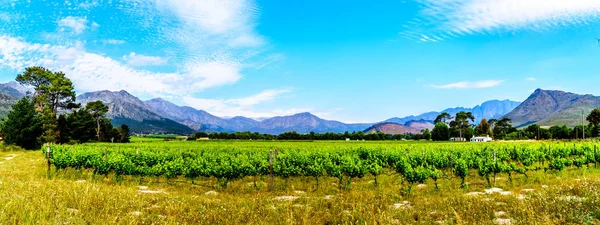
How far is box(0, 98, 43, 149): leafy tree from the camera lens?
53409 mm

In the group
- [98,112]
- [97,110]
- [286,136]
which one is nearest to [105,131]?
[98,112]

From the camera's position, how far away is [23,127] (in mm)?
54031

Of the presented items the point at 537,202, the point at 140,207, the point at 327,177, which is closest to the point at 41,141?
the point at 327,177

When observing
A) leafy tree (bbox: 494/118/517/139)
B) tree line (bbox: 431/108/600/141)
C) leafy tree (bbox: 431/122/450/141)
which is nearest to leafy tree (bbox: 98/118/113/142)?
leafy tree (bbox: 431/122/450/141)

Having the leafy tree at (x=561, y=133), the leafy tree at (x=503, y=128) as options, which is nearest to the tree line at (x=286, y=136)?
the leafy tree at (x=503, y=128)

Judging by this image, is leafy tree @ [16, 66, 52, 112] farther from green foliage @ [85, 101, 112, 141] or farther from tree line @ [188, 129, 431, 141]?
tree line @ [188, 129, 431, 141]

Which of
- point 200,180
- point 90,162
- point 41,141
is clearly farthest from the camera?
point 41,141

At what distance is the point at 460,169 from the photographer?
21.0 metres

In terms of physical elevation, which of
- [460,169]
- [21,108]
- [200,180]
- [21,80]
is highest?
[21,80]

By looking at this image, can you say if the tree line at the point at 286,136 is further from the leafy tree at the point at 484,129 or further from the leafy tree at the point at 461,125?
the leafy tree at the point at 484,129

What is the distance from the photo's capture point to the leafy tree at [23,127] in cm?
5341

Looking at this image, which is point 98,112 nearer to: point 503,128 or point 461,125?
point 461,125

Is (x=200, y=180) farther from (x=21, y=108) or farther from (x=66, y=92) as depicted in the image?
(x=66, y=92)

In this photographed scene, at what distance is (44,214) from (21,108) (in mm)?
60972
